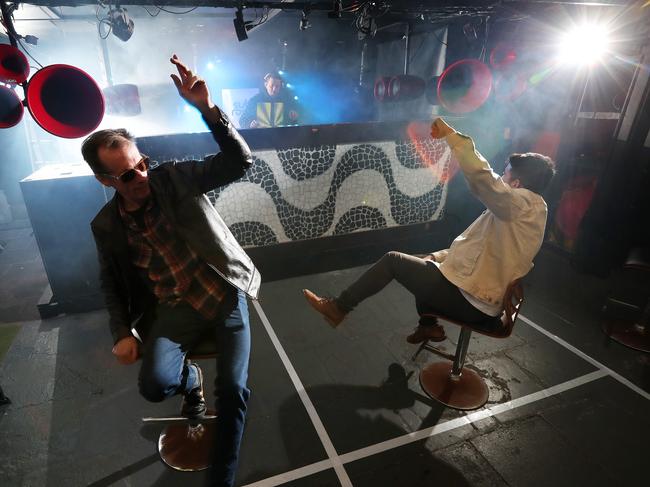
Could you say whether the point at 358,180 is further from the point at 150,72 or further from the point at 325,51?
the point at 150,72

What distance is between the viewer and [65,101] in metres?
2.88

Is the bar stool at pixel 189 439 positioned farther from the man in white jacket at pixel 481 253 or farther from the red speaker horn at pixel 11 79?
the red speaker horn at pixel 11 79

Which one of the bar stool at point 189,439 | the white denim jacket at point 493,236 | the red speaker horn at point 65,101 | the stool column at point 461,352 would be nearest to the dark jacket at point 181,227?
the bar stool at point 189,439

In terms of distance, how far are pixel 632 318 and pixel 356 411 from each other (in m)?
3.33

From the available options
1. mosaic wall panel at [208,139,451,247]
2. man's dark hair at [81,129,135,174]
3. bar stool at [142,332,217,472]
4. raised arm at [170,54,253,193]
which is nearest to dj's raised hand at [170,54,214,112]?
raised arm at [170,54,253,193]

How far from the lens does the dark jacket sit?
2.08m

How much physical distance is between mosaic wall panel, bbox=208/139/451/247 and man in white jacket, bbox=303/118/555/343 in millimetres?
2244

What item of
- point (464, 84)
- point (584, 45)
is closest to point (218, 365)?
point (464, 84)

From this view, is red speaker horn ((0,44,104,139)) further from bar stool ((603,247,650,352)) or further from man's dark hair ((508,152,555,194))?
bar stool ((603,247,650,352))

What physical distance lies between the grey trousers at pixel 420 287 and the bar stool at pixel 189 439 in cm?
109

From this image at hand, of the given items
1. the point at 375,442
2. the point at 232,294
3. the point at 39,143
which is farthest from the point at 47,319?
the point at 39,143

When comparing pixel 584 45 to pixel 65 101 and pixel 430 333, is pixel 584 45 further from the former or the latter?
pixel 65 101

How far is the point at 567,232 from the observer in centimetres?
523

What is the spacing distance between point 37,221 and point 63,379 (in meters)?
1.69
